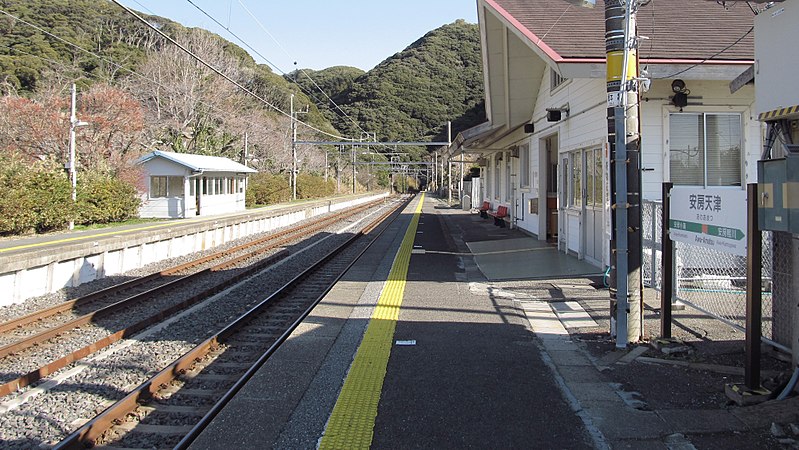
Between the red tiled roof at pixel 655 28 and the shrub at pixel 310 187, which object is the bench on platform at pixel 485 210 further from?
the shrub at pixel 310 187

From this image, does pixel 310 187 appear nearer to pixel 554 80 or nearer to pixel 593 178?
pixel 554 80

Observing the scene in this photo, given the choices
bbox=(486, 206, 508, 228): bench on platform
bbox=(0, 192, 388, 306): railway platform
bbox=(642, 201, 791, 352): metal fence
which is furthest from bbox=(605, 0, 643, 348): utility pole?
bbox=(486, 206, 508, 228): bench on platform

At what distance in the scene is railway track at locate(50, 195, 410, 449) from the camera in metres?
4.54

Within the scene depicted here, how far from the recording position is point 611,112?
6340 mm

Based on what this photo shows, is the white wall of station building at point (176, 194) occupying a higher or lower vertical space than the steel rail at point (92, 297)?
higher

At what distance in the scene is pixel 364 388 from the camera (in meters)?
5.08

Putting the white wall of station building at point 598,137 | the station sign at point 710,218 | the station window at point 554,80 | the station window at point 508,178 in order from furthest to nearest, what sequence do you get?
the station window at point 508,178 < the station window at point 554,80 < the white wall of station building at point 598,137 < the station sign at point 710,218

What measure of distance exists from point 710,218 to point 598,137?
5469 mm

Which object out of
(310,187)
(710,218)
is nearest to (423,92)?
(310,187)

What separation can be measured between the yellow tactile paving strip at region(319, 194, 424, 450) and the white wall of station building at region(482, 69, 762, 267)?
3.99 meters

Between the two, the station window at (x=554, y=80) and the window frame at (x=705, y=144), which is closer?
the window frame at (x=705, y=144)

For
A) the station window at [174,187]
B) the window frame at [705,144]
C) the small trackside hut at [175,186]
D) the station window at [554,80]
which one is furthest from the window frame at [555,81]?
the station window at [174,187]

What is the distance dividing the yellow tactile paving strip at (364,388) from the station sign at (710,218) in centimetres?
313

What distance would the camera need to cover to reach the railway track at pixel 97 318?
6.54 m
